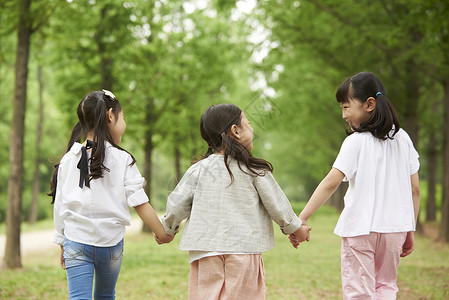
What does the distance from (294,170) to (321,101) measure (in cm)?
2197

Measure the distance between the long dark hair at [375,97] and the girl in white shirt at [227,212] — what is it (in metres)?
0.81

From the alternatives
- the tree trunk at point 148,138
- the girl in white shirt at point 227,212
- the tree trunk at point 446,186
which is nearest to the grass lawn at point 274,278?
the tree trunk at point 446,186

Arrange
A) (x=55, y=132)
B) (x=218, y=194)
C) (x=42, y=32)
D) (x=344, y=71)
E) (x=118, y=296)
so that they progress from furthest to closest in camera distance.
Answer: (x=55, y=132) < (x=344, y=71) < (x=42, y=32) < (x=118, y=296) < (x=218, y=194)

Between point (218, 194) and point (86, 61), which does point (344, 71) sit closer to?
point (86, 61)

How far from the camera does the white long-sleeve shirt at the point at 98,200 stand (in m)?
3.03

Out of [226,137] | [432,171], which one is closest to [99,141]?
[226,137]

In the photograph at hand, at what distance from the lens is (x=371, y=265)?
128 inches

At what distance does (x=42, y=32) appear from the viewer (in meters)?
9.16

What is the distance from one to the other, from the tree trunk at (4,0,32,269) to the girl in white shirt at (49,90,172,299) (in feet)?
19.2

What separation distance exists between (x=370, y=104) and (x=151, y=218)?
1.74 metres

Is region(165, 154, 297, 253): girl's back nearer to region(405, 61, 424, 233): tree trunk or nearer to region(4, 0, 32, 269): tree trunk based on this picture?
region(4, 0, 32, 269): tree trunk

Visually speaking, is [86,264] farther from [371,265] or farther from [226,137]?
[371,265]

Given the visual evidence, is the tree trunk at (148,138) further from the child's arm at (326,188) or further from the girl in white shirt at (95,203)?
the child's arm at (326,188)

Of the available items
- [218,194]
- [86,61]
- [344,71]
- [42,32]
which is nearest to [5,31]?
[42,32]
